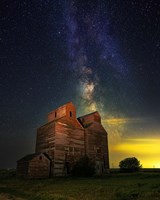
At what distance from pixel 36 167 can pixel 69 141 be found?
8.08m

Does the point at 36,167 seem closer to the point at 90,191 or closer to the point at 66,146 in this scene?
the point at 66,146

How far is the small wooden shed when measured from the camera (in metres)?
31.2

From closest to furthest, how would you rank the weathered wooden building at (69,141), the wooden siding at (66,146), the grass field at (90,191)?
the grass field at (90,191) → the wooden siding at (66,146) → the weathered wooden building at (69,141)

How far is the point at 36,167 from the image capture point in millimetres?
31922

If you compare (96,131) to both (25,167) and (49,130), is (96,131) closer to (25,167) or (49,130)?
(49,130)

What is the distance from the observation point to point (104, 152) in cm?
4325

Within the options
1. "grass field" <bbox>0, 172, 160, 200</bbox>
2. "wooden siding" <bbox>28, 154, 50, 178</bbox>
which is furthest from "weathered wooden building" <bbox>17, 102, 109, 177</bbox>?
"grass field" <bbox>0, 172, 160, 200</bbox>

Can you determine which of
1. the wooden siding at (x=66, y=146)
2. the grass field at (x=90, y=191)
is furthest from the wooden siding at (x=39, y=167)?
the grass field at (x=90, y=191)

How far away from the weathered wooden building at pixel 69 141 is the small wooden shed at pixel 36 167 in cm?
18

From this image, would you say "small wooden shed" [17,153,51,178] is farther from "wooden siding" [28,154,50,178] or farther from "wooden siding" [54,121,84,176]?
"wooden siding" [54,121,84,176]

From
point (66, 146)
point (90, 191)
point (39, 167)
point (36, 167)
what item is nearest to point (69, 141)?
point (66, 146)

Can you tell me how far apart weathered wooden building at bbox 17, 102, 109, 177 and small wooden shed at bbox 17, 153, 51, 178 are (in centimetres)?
18

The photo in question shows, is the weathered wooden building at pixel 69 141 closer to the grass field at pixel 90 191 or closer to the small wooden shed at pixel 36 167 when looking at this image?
the small wooden shed at pixel 36 167

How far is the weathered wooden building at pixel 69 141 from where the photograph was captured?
34.3m
